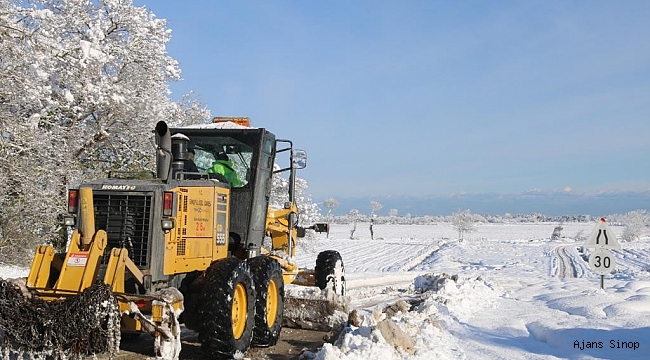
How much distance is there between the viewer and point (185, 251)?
684cm

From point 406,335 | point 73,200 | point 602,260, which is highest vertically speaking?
point 73,200

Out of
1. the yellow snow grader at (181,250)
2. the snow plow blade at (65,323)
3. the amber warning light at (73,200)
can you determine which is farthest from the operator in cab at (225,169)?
the snow plow blade at (65,323)

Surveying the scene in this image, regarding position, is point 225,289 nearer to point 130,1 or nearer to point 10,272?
point 10,272

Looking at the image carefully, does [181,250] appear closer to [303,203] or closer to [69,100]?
[69,100]

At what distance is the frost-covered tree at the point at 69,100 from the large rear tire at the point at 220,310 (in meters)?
8.52

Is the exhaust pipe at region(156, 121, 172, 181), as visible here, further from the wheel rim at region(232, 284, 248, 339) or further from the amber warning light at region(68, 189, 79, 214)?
the wheel rim at region(232, 284, 248, 339)

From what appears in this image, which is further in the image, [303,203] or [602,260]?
[303,203]

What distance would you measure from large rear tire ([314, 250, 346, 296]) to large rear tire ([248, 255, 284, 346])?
239cm

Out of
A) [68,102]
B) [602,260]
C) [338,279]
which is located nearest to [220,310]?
[338,279]

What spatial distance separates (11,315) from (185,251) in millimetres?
2014

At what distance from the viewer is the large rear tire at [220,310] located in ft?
20.3

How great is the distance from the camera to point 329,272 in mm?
10383

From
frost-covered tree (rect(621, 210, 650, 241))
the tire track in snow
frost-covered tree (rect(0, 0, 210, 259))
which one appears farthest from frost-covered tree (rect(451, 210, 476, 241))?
frost-covered tree (rect(0, 0, 210, 259))

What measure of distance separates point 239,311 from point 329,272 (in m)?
3.73
